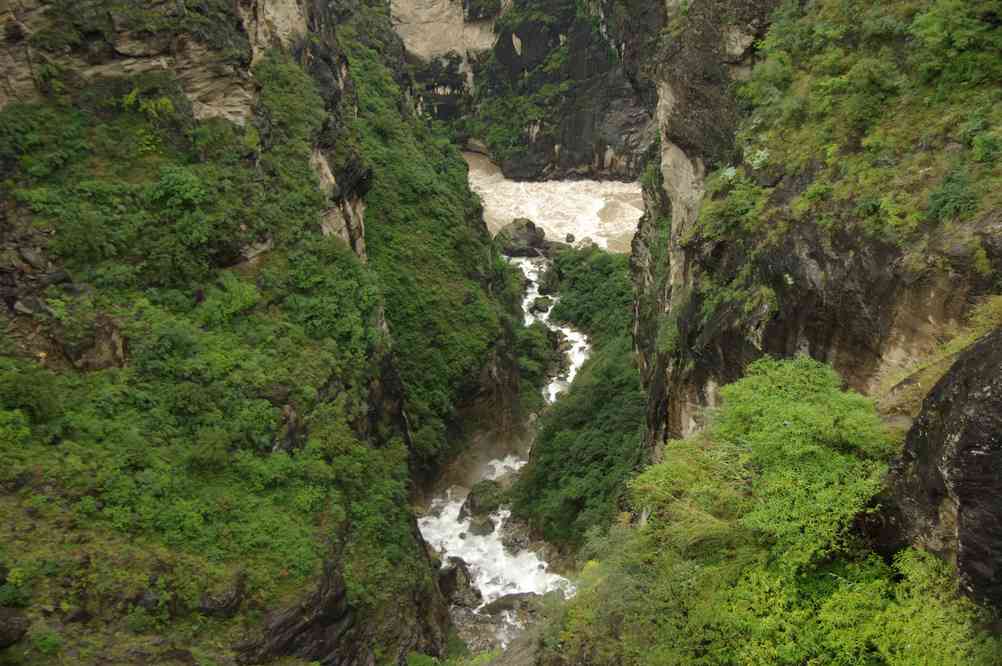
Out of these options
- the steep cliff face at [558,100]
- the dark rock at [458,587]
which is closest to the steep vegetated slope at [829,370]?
the dark rock at [458,587]

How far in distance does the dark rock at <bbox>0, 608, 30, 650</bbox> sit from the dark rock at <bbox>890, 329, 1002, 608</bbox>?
1380 cm

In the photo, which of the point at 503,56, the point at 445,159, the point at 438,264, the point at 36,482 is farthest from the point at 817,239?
the point at 503,56

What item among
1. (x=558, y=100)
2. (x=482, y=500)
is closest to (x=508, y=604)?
(x=482, y=500)

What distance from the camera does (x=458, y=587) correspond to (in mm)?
24625

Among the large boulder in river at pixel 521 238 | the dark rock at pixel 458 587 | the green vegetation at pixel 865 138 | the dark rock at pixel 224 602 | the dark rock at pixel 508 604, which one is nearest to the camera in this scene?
the green vegetation at pixel 865 138

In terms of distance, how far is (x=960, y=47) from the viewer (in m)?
11.3

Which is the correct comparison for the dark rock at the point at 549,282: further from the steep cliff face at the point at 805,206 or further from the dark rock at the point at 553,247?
the steep cliff face at the point at 805,206

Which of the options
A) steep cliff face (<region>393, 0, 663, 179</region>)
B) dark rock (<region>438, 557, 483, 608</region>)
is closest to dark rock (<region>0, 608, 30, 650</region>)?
dark rock (<region>438, 557, 483, 608</region>)

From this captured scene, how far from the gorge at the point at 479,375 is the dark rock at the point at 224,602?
0.08 metres

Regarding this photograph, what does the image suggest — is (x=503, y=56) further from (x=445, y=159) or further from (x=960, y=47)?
(x=960, y=47)

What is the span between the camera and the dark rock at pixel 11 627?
11.4m

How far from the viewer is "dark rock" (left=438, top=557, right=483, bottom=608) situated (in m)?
23.9

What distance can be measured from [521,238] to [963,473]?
46.2m

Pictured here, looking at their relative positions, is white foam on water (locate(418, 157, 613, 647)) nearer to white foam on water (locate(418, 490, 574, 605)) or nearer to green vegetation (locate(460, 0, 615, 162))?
white foam on water (locate(418, 490, 574, 605))
